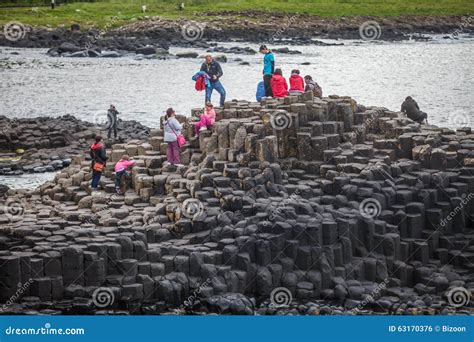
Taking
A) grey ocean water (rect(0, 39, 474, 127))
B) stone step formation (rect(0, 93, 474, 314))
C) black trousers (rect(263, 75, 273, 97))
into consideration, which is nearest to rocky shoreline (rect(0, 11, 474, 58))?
grey ocean water (rect(0, 39, 474, 127))

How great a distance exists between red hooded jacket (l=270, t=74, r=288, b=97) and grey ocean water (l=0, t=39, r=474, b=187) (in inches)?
1019

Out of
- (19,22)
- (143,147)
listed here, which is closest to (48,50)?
(19,22)

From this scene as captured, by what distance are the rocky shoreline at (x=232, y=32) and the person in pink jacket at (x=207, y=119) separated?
6340cm

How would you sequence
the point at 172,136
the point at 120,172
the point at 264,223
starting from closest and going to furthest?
1. the point at 264,223
2. the point at 172,136
3. the point at 120,172

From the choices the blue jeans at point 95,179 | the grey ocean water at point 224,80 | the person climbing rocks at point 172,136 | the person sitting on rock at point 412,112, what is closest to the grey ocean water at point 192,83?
the grey ocean water at point 224,80

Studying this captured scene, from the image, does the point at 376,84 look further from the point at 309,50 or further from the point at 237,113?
the point at 237,113

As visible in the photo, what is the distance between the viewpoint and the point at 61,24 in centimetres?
11438

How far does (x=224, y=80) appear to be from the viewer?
8212 cm

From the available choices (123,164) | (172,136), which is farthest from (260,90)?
(123,164)

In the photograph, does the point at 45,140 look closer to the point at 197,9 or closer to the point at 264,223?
the point at 264,223

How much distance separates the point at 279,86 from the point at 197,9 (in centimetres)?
9028

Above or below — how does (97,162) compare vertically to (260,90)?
below

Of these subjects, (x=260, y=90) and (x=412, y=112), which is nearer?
(x=260, y=90)

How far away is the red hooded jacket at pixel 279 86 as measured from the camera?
126ft
